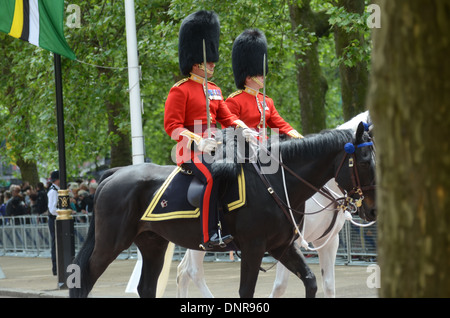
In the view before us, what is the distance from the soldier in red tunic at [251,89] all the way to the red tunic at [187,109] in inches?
27.1

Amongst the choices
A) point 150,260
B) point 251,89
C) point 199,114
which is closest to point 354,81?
point 251,89

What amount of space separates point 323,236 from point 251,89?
1843 millimetres

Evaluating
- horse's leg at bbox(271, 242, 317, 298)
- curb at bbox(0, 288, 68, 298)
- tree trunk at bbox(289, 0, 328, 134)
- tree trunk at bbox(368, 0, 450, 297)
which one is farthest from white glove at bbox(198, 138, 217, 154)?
tree trunk at bbox(289, 0, 328, 134)

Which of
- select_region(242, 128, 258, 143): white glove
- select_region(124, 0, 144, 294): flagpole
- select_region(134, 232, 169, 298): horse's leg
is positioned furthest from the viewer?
select_region(124, 0, 144, 294): flagpole

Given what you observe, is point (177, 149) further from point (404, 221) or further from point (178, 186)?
point (404, 221)

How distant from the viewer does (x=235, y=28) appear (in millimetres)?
16953

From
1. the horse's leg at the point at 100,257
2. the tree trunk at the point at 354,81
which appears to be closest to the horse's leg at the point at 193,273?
the horse's leg at the point at 100,257

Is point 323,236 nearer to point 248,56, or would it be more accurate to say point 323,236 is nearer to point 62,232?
point 248,56

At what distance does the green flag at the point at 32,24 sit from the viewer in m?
12.4

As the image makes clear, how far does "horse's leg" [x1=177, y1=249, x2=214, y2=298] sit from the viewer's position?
29.4 feet

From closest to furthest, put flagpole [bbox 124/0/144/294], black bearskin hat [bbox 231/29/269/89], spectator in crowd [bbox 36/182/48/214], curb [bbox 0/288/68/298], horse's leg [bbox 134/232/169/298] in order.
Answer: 1. horse's leg [bbox 134/232/169/298]
2. black bearskin hat [bbox 231/29/269/89]
3. curb [bbox 0/288/68/298]
4. flagpole [bbox 124/0/144/294]
5. spectator in crowd [bbox 36/182/48/214]
